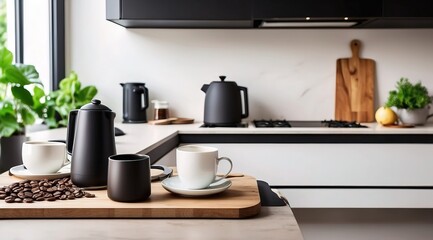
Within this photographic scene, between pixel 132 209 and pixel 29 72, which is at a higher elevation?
pixel 29 72

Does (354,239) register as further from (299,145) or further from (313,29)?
(313,29)

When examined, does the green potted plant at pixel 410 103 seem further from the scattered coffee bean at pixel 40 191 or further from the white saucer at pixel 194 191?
the scattered coffee bean at pixel 40 191

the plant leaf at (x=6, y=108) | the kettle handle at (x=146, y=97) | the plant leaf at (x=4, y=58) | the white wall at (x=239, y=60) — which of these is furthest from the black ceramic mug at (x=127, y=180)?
the white wall at (x=239, y=60)

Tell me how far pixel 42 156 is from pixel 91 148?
0.58 feet

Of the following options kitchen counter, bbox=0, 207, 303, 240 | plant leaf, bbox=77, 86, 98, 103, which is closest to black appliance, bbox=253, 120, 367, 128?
plant leaf, bbox=77, 86, 98, 103

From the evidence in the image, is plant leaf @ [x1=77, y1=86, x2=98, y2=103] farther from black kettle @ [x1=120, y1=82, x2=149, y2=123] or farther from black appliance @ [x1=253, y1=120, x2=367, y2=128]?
black appliance @ [x1=253, y1=120, x2=367, y2=128]

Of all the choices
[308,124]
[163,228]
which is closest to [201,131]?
[308,124]

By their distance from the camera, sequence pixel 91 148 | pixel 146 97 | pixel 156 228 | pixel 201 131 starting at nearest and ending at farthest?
pixel 156 228 < pixel 91 148 < pixel 201 131 < pixel 146 97

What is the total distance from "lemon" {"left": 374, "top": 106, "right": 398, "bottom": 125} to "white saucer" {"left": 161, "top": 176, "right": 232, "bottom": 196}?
6.56 feet

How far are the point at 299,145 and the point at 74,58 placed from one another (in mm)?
1557

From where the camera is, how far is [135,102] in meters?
3.14

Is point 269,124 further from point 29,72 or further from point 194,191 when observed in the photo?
point 194,191

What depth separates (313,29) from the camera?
323 cm

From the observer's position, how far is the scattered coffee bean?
1025 millimetres
